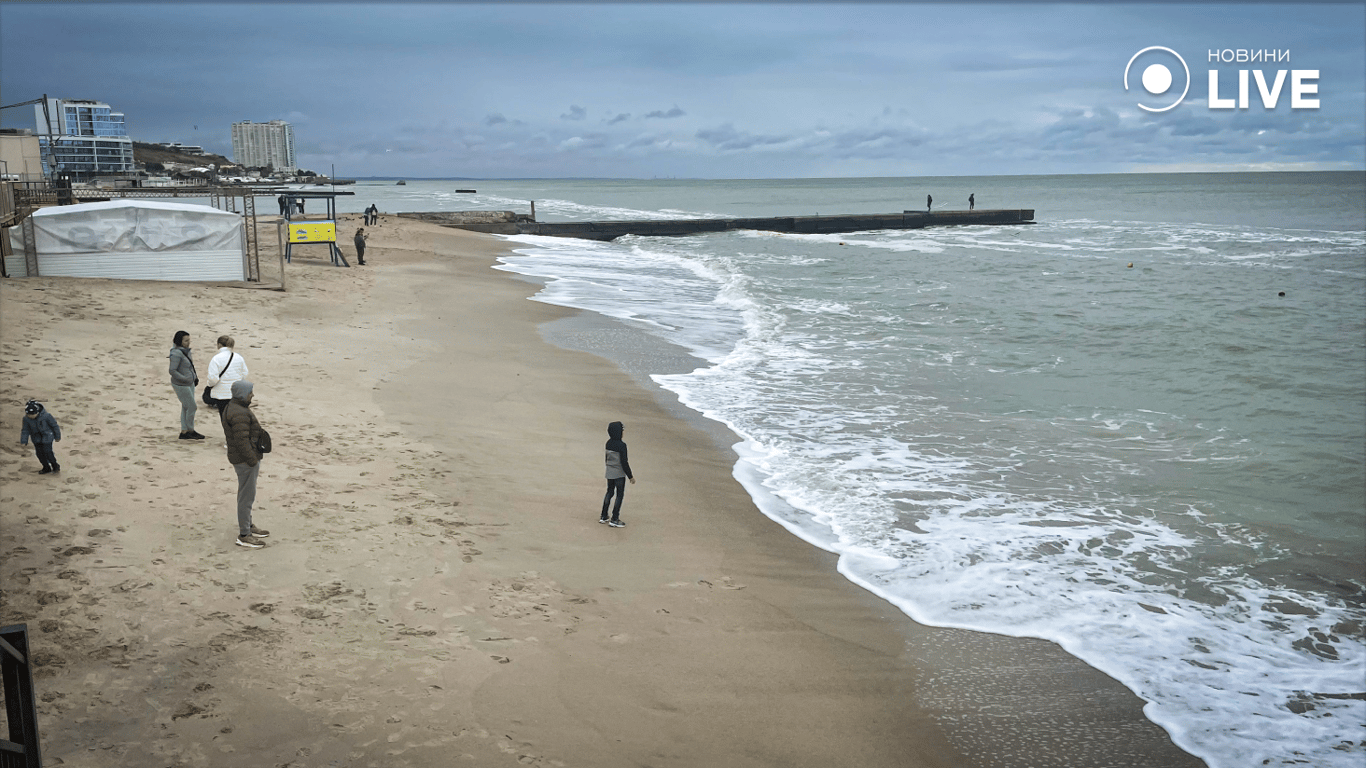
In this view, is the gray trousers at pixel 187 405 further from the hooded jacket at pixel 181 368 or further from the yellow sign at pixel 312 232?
the yellow sign at pixel 312 232

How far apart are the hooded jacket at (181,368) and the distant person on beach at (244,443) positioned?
323 centimetres

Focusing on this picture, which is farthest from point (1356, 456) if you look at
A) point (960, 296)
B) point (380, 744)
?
point (960, 296)

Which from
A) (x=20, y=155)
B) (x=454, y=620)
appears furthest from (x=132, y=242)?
(x=20, y=155)

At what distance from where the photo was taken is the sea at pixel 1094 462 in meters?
7.57

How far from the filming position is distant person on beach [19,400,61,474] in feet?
28.4

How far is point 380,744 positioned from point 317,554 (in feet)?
9.63

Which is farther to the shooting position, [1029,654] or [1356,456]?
[1356,456]

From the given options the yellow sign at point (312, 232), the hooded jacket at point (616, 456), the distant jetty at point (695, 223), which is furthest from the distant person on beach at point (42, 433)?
the distant jetty at point (695, 223)

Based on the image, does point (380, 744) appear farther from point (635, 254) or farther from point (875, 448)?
point (635, 254)

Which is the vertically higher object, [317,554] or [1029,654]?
[317,554]

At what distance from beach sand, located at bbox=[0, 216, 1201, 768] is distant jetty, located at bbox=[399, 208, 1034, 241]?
1873 inches

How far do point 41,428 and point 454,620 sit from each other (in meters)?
5.13

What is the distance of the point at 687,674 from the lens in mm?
6652

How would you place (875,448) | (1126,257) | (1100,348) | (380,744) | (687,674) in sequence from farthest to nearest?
(1126,257)
(1100,348)
(875,448)
(687,674)
(380,744)
